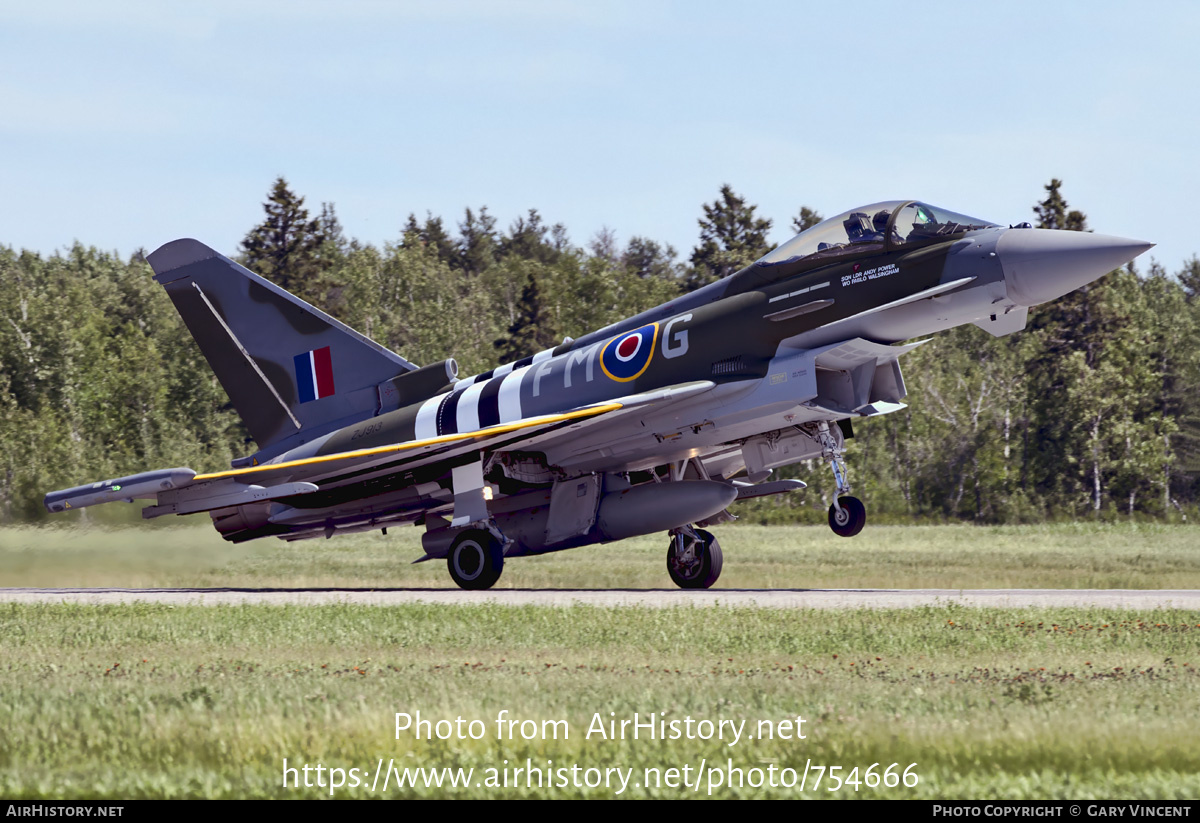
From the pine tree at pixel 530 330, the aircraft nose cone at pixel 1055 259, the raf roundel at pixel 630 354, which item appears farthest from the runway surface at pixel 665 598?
the pine tree at pixel 530 330

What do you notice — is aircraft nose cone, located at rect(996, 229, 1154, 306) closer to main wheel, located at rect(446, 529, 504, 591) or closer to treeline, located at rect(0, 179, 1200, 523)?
main wheel, located at rect(446, 529, 504, 591)

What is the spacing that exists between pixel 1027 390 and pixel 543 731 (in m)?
54.4

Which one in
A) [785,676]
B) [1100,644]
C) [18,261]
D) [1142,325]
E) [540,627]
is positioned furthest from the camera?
[18,261]

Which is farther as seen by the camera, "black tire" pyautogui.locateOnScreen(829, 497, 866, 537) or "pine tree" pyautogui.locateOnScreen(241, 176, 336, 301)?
"pine tree" pyautogui.locateOnScreen(241, 176, 336, 301)

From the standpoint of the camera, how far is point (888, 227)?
16.2 metres

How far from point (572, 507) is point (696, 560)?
220 centimetres

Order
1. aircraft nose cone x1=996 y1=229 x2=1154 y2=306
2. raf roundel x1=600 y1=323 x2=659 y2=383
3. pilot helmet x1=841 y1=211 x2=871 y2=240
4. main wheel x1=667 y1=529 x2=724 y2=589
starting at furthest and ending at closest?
main wheel x1=667 y1=529 x2=724 y2=589 → raf roundel x1=600 y1=323 x2=659 y2=383 → pilot helmet x1=841 y1=211 x2=871 y2=240 → aircraft nose cone x1=996 y1=229 x2=1154 y2=306

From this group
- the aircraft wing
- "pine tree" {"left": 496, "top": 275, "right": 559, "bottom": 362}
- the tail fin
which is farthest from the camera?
"pine tree" {"left": 496, "top": 275, "right": 559, "bottom": 362}

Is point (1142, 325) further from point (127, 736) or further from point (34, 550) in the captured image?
point (127, 736)

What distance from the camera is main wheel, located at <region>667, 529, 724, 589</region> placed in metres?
19.0

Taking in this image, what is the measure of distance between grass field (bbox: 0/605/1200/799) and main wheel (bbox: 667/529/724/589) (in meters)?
5.17

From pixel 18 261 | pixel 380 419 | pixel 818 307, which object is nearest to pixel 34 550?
pixel 380 419

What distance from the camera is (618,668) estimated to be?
10094 mm

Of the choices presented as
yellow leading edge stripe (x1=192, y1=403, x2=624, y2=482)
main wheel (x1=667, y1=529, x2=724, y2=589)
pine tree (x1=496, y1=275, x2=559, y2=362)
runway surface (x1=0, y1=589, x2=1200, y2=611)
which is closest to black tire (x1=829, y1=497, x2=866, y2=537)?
runway surface (x1=0, y1=589, x2=1200, y2=611)
